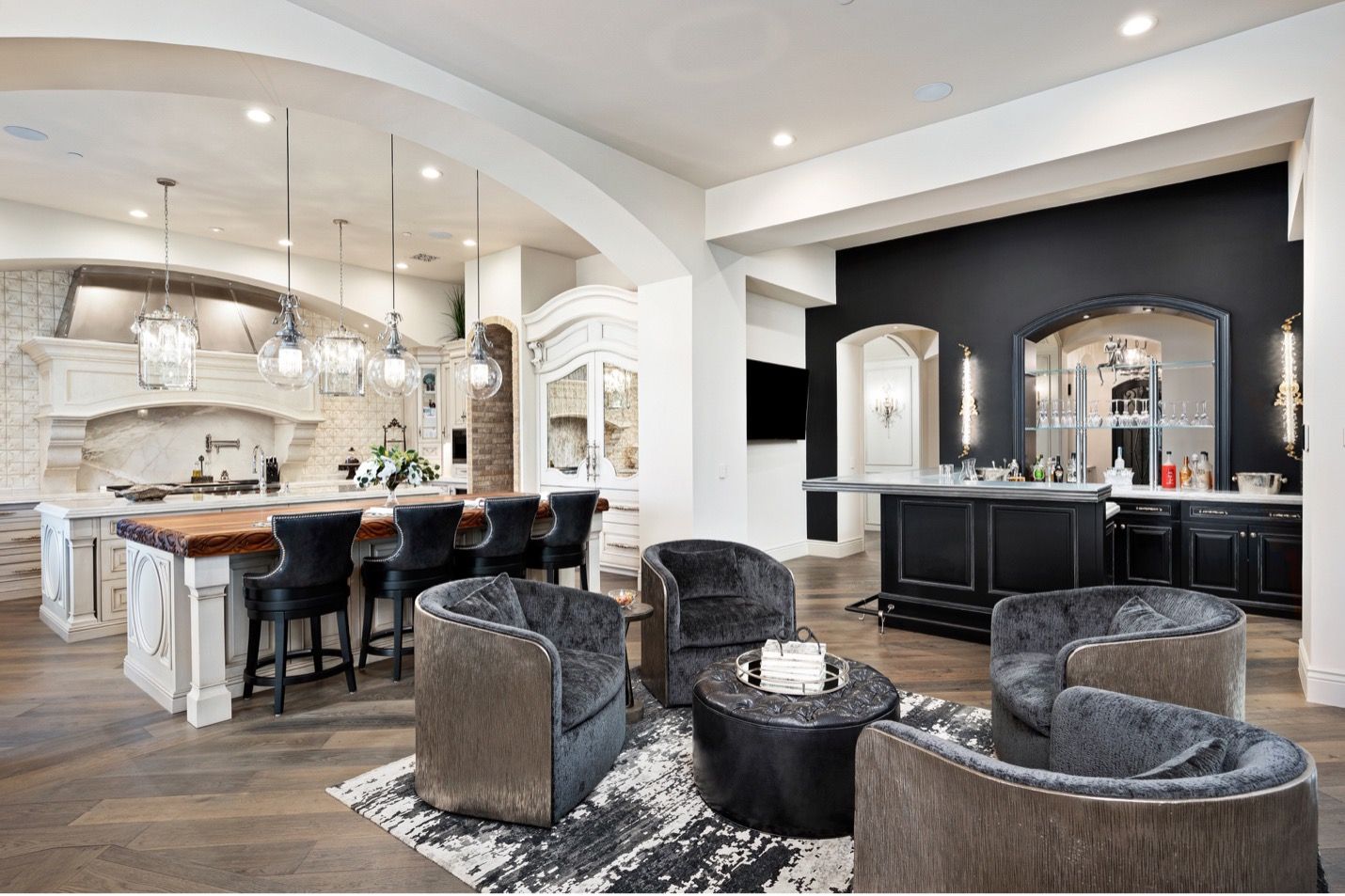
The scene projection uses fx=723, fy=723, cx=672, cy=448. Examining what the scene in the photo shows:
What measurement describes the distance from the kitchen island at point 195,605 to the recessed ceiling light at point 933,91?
392 cm

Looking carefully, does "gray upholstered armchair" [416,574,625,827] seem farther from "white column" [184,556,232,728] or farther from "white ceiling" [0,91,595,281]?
"white ceiling" [0,91,595,281]

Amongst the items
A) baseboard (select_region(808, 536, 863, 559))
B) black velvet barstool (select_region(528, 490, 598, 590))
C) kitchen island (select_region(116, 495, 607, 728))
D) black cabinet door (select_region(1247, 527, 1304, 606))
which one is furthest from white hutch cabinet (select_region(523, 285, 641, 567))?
black cabinet door (select_region(1247, 527, 1304, 606))

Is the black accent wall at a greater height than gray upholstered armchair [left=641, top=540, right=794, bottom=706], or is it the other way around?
the black accent wall

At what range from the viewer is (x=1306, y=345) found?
3582mm

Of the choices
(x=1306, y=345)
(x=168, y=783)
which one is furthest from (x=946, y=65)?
(x=168, y=783)

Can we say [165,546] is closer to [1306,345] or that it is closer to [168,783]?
[168,783]

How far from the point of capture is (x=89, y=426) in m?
6.76

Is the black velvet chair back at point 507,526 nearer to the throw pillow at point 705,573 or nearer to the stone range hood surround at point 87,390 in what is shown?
the throw pillow at point 705,573

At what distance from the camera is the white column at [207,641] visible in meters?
3.26

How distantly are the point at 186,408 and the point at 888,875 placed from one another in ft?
26.9

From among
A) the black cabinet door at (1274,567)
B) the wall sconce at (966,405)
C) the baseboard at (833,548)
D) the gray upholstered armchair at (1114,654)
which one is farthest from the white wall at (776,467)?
the gray upholstered armchair at (1114,654)

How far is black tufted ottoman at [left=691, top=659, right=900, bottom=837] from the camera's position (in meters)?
2.21

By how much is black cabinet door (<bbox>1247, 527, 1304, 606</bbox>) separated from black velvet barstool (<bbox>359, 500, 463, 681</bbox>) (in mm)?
5472

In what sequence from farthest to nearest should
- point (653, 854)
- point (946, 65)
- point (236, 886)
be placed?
point (946, 65) < point (653, 854) < point (236, 886)
